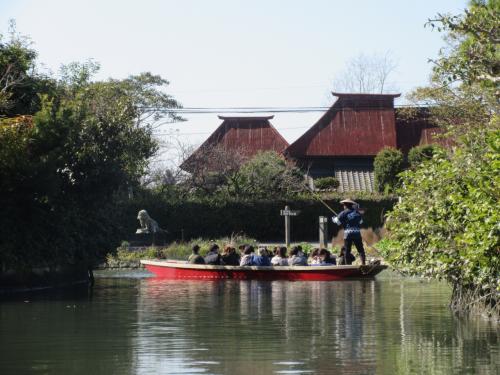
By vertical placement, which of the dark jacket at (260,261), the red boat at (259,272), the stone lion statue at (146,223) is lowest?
the red boat at (259,272)

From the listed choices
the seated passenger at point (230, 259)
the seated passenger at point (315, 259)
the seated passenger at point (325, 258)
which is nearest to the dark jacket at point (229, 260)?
the seated passenger at point (230, 259)

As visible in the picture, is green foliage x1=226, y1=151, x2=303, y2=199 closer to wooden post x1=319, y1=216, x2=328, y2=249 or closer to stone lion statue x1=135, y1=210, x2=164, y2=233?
stone lion statue x1=135, y1=210, x2=164, y2=233

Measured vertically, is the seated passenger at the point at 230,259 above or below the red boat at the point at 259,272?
above

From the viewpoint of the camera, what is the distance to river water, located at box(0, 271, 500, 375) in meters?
15.9

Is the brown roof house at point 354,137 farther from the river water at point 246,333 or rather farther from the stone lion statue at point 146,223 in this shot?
the river water at point 246,333

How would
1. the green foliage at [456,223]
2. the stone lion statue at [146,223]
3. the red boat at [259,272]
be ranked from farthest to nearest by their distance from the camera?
the stone lion statue at [146,223] < the red boat at [259,272] < the green foliage at [456,223]

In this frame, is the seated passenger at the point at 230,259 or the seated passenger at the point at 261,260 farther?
the seated passenger at the point at 230,259

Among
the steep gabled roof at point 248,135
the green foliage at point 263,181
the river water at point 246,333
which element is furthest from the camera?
the steep gabled roof at point 248,135

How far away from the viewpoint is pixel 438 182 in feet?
67.8

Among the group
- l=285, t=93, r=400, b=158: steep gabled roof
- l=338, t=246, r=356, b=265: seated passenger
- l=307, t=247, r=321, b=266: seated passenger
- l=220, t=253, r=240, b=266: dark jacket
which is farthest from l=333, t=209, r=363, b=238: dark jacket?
l=285, t=93, r=400, b=158: steep gabled roof

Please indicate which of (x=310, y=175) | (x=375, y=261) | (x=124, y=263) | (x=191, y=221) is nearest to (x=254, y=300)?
(x=375, y=261)

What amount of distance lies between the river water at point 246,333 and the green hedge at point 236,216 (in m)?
23.0

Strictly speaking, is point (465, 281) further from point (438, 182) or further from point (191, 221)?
point (191, 221)

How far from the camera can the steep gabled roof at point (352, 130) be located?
213ft
